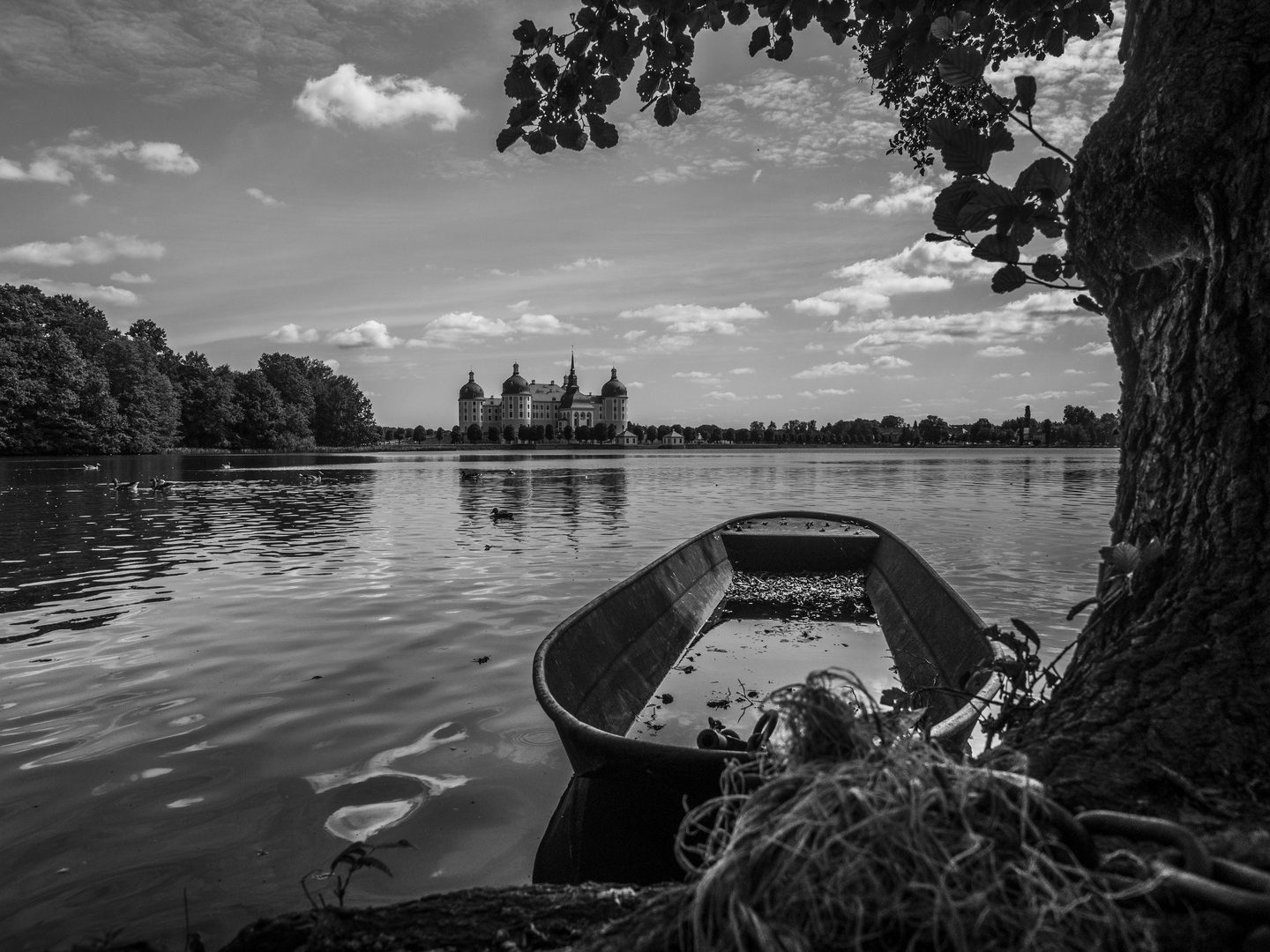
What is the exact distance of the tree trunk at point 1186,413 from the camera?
1.95 metres

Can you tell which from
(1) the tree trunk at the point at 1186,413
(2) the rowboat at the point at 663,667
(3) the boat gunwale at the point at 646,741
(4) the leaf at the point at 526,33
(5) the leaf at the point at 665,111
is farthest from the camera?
(5) the leaf at the point at 665,111

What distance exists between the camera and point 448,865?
4.18 meters

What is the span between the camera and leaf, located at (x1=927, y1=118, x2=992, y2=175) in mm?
2727

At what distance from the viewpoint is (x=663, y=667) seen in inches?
298

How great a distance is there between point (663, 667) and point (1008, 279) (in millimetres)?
5305

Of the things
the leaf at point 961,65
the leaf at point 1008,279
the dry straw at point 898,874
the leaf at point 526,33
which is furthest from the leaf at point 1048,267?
the leaf at point 526,33

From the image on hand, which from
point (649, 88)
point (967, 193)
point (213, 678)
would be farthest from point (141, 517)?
point (967, 193)

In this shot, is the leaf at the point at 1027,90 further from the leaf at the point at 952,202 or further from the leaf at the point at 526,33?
the leaf at the point at 526,33

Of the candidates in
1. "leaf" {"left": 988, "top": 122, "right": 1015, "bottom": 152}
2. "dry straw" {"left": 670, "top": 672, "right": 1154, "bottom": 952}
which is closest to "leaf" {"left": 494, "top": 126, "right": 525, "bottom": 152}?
"leaf" {"left": 988, "top": 122, "right": 1015, "bottom": 152}

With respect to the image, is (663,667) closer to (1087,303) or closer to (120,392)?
(1087,303)

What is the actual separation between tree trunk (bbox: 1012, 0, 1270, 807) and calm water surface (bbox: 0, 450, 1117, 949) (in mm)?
3129

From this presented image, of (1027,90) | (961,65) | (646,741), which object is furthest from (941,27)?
(646,741)

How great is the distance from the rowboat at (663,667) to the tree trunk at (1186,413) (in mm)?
704

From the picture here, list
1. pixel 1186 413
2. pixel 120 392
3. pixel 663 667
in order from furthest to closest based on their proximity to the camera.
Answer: pixel 120 392, pixel 663 667, pixel 1186 413
